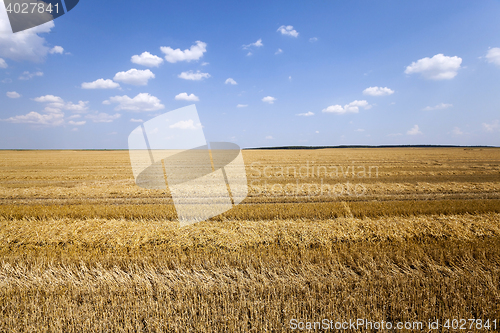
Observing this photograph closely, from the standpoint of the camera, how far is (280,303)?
420 centimetres

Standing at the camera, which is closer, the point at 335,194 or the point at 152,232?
the point at 152,232

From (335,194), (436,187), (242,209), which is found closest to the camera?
(242,209)

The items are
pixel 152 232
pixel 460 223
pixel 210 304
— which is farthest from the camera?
pixel 460 223

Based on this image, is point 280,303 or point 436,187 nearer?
point 280,303

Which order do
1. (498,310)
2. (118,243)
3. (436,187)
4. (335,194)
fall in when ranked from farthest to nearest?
(436,187)
(335,194)
(118,243)
(498,310)

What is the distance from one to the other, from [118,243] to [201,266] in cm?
303

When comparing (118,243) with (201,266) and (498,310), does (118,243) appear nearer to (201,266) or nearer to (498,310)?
(201,266)

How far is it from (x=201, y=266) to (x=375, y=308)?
12.2 feet

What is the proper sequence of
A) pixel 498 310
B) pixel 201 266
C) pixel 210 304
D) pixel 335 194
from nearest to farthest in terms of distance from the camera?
1. pixel 498 310
2. pixel 210 304
3. pixel 201 266
4. pixel 335 194

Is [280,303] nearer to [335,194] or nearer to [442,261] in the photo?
[442,261]

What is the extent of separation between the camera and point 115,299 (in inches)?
170

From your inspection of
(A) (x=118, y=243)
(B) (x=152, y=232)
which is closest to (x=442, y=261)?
(B) (x=152, y=232)

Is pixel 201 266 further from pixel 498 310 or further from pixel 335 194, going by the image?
pixel 335 194

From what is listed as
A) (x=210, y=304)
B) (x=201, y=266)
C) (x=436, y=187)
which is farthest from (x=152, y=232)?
(x=436, y=187)
